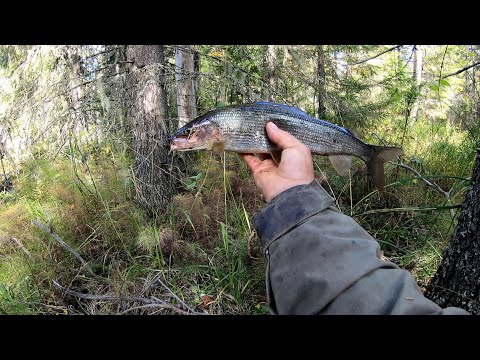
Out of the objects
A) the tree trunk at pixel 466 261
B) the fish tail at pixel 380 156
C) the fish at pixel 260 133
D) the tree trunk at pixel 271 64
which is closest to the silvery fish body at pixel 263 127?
the fish at pixel 260 133

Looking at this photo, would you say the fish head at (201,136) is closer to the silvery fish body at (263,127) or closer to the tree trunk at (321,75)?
the silvery fish body at (263,127)

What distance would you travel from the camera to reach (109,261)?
387 cm

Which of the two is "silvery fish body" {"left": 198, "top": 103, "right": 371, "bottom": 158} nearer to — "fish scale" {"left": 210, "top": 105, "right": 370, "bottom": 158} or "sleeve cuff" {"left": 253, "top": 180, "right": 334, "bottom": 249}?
"fish scale" {"left": 210, "top": 105, "right": 370, "bottom": 158}

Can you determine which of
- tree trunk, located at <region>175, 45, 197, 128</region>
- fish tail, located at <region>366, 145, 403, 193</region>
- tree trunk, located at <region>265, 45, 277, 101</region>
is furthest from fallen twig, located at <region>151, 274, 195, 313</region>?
tree trunk, located at <region>265, 45, 277, 101</region>

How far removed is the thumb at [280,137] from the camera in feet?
7.12

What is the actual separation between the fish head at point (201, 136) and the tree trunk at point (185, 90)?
2.23 metres

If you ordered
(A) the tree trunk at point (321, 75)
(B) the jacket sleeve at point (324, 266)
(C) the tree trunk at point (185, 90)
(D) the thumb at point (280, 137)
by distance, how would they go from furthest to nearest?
(A) the tree trunk at point (321, 75) → (C) the tree trunk at point (185, 90) → (D) the thumb at point (280, 137) → (B) the jacket sleeve at point (324, 266)

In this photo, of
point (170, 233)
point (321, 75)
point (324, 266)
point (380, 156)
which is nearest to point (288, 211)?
point (324, 266)

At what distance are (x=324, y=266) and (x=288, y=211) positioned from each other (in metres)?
0.30

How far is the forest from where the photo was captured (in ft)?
10.8

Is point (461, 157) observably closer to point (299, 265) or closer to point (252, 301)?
point (252, 301)

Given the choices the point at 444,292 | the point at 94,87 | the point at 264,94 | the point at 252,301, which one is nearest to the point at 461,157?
the point at 264,94

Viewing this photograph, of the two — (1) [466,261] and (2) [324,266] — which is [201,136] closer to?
(2) [324,266]

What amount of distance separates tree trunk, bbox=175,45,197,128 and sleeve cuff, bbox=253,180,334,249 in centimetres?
337
